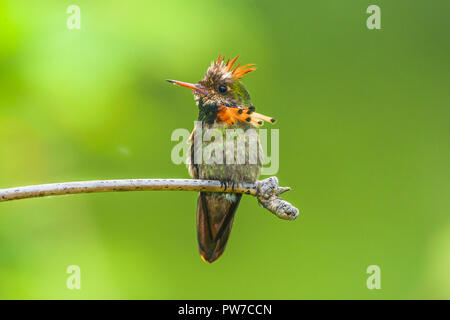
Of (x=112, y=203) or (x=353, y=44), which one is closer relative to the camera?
(x=112, y=203)

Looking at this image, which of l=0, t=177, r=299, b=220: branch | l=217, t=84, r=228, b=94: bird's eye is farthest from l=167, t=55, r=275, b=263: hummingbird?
l=0, t=177, r=299, b=220: branch

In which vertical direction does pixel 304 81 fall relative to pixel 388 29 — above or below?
below

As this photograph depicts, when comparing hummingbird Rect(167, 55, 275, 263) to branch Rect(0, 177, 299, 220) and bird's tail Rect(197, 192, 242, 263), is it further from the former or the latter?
branch Rect(0, 177, 299, 220)

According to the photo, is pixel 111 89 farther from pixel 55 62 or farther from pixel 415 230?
pixel 415 230

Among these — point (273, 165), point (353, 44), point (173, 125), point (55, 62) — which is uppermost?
point (353, 44)

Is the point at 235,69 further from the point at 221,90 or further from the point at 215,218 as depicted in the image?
the point at 215,218

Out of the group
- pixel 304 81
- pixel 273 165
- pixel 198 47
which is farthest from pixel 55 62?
pixel 304 81

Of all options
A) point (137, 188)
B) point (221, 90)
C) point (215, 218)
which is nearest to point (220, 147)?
point (221, 90)

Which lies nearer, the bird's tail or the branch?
A: the branch

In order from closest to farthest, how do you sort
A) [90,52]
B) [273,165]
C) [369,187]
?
1. [90,52]
2. [273,165]
3. [369,187]
